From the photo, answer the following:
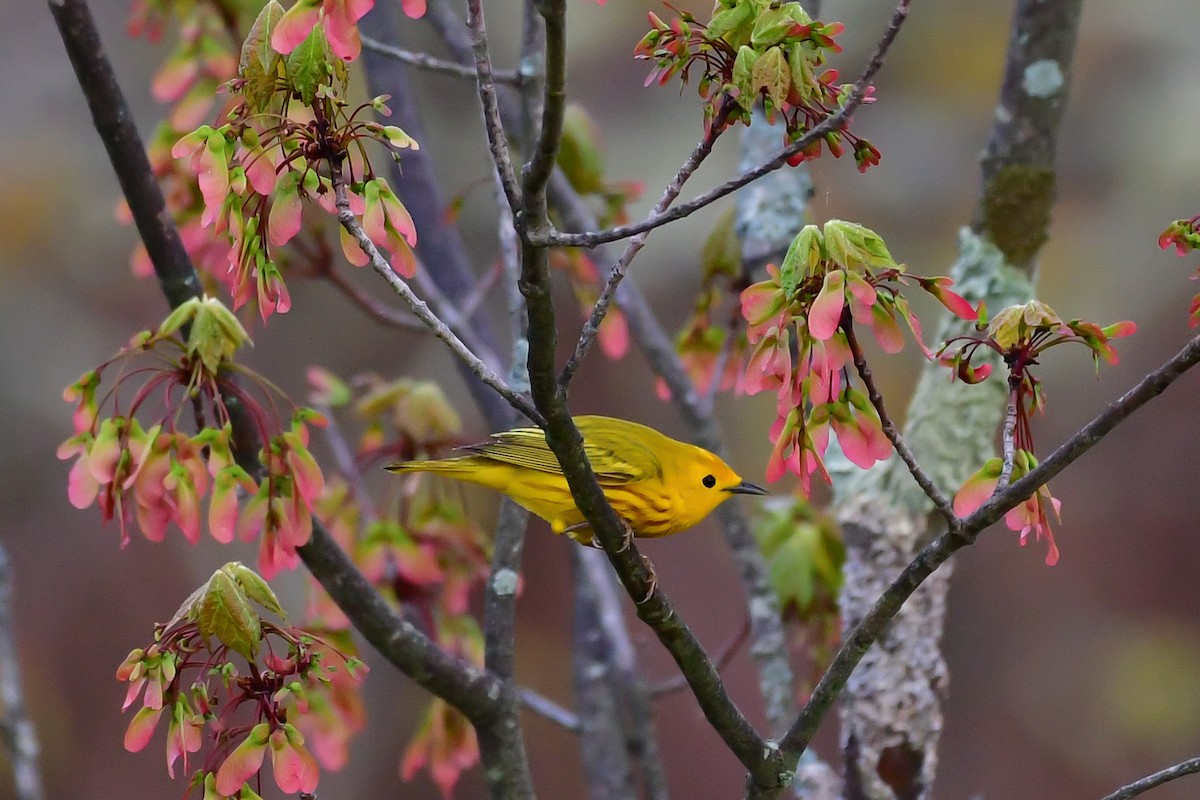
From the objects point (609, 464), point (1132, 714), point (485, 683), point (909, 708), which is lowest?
point (485, 683)

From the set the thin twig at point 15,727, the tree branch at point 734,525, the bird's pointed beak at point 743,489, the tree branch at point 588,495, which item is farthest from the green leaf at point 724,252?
the thin twig at point 15,727

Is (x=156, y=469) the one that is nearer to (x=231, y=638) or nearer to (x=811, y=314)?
(x=231, y=638)

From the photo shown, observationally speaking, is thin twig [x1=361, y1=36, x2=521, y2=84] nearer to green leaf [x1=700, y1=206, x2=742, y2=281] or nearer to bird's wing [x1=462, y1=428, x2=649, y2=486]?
green leaf [x1=700, y1=206, x2=742, y2=281]

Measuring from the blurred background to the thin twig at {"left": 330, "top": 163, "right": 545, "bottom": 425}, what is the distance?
277 centimetres

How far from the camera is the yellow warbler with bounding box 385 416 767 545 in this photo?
7.31 ft

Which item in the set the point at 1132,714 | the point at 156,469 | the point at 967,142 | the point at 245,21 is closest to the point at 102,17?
the point at 245,21

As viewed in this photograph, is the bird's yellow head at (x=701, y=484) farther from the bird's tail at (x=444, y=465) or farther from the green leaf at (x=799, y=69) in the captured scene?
the green leaf at (x=799, y=69)

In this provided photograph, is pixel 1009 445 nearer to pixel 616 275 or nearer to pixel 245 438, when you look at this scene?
pixel 616 275

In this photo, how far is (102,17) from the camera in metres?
4.62

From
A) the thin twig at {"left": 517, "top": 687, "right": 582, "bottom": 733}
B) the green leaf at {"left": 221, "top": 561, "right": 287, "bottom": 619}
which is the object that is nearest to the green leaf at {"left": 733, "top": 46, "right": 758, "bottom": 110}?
the green leaf at {"left": 221, "top": 561, "right": 287, "bottom": 619}

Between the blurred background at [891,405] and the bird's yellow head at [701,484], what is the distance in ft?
5.45

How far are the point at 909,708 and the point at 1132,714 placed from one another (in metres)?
2.63

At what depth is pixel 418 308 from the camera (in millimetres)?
1194

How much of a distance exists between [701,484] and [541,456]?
33cm
